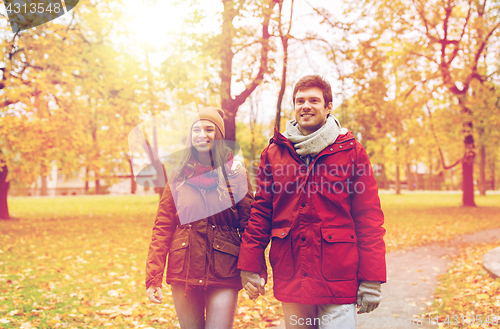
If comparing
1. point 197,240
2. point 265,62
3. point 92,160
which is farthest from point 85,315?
point 92,160

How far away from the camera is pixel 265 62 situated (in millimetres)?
9203

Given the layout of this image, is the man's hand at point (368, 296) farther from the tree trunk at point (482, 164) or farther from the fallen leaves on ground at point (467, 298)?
the tree trunk at point (482, 164)

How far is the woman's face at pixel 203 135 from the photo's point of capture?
2473mm

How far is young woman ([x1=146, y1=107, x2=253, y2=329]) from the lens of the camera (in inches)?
91.2

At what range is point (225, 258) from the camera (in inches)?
91.4

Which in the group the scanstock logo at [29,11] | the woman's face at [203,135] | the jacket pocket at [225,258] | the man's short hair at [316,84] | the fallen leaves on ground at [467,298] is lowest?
the fallen leaves on ground at [467,298]

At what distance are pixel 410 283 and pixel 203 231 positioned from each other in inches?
196

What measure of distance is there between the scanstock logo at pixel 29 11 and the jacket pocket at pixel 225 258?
326 inches

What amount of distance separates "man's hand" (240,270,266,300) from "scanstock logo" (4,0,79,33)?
8.52 meters

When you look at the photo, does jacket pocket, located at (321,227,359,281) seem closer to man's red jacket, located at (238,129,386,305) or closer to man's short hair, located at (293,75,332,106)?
man's red jacket, located at (238,129,386,305)

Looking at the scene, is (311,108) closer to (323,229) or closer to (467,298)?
(323,229)

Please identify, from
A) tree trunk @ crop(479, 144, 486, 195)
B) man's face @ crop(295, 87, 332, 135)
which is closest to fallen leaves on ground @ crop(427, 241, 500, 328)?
man's face @ crop(295, 87, 332, 135)

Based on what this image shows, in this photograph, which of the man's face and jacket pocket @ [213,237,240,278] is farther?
jacket pocket @ [213,237,240,278]

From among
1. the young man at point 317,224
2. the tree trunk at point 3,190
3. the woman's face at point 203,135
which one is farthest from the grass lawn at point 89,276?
the woman's face at point 203,135
